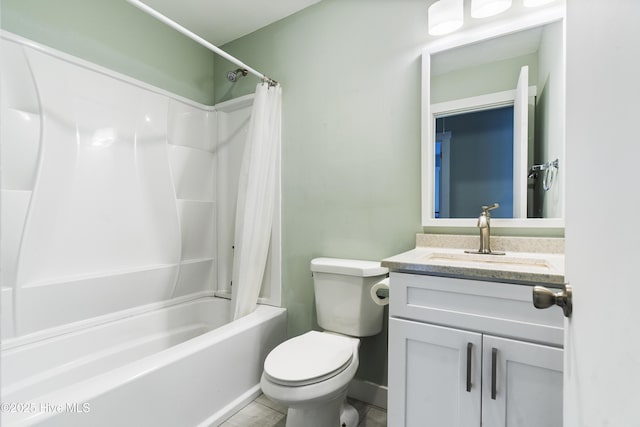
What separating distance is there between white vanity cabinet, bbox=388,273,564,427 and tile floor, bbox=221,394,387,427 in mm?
550

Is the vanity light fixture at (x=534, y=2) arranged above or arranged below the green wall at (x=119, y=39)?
below

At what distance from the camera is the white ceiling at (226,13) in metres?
1.92

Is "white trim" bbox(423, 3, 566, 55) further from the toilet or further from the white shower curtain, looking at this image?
the toilet

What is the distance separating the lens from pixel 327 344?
57.3 inches

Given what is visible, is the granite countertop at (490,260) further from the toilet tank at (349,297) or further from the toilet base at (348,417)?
the toilet base at (348,417)

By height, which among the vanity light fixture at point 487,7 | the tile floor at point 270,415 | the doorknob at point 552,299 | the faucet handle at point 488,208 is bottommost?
the tile floor at point 270,415

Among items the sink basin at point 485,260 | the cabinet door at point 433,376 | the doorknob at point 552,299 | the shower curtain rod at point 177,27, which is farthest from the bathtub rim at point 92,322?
the doorknob at point 552,299

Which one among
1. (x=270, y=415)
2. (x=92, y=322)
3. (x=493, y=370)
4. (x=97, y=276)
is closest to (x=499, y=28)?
(x=493, y=370)

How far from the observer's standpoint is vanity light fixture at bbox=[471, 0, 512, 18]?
1.34 m

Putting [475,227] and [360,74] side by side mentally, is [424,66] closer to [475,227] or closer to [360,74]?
[360,74]

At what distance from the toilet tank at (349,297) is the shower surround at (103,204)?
0.46m

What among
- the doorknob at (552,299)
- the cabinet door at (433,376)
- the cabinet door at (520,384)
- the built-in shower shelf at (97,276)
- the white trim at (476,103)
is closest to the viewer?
the doorknob at (552,299)

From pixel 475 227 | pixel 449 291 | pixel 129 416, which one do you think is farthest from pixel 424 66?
pixel 129 416

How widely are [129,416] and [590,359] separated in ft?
4.84
